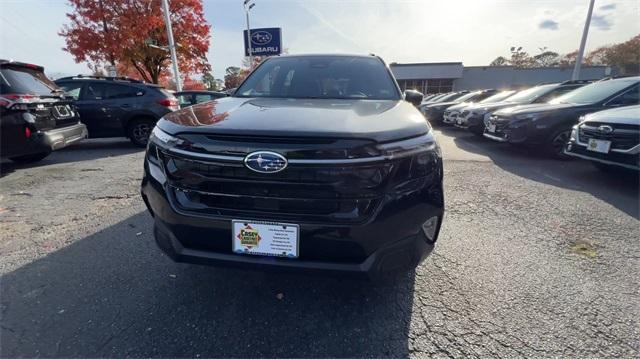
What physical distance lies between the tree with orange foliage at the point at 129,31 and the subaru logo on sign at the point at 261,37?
3.77 metres

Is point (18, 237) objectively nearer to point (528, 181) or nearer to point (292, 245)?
point (292, 245)

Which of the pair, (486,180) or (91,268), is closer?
(91,268)

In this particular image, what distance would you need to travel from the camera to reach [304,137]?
4.97 feet

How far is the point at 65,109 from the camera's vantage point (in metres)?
5.38

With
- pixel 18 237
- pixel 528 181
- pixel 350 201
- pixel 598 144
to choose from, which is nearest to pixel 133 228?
pixel 18 237

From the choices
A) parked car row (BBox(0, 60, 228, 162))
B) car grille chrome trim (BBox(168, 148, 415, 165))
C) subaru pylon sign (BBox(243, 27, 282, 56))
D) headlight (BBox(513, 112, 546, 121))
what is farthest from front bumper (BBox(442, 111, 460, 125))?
subaru pylon sign (BBox(243, 27, 282, 56))

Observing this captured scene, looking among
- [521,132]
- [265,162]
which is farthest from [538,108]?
[265,162]

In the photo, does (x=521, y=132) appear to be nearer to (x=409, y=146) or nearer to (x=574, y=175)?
(x=574, y=175)

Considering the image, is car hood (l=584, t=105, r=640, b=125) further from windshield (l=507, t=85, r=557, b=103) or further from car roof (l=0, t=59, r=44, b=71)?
car roof (l=0, t=59, r=44, b=71)

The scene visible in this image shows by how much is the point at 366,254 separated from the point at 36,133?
221 inches

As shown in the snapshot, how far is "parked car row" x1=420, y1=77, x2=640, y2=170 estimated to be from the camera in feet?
13.2

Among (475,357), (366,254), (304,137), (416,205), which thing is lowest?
(475,357)

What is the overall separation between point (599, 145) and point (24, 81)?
8498mm

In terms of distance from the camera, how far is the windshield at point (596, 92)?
18.7 feet
